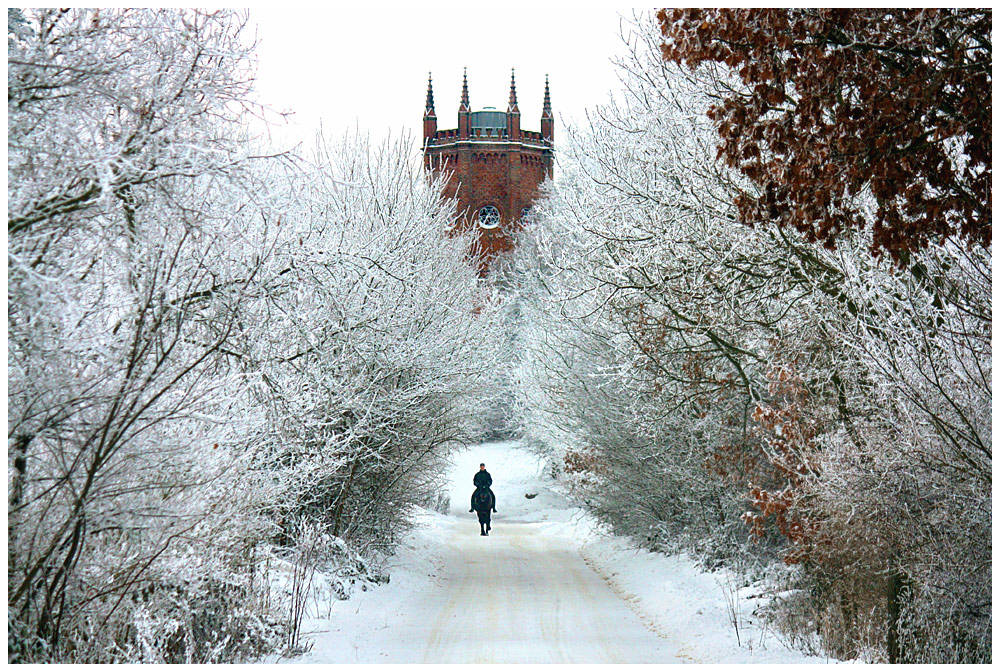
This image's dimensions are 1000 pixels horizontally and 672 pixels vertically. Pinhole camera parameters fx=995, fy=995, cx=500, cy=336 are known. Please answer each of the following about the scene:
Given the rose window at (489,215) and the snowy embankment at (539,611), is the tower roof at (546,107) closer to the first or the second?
the rose window at (489,215)

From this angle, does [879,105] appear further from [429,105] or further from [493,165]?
[429,105]

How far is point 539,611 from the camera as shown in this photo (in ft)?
38.7

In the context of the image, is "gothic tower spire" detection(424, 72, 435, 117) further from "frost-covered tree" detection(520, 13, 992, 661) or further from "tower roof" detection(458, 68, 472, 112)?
"frost-covered tree" detection(520, 13, 992, 661)

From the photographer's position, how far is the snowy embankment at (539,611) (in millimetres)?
9070

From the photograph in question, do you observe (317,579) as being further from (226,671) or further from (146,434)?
(146,434)

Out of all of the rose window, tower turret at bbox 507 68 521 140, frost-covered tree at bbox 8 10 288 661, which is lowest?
frost-covered tree at bbox 8 10 288 661

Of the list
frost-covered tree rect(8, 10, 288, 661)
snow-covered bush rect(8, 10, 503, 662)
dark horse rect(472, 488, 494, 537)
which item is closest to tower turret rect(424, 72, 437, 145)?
dark horse rect(472, 488, 494, 537)

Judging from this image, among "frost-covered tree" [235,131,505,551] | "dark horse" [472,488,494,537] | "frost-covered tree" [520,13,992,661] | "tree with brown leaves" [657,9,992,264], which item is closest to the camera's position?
"tree with brown leaves" [657,9,992,264]

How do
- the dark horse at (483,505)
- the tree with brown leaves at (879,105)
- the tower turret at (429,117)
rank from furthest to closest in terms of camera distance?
the tower turret at (429,117) → the dark horse at (483,505) → the tree with brown leaves at (879,105)

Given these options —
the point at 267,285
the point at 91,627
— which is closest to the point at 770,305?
the point at 267,285

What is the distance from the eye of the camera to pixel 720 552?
13.5 m

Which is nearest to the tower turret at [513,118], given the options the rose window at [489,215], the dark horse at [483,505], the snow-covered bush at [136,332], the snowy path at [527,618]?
the rose window at [489,215]

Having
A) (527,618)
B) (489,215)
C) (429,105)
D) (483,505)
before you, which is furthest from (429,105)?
(527,618)

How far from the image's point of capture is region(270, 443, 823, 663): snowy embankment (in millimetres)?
9070
